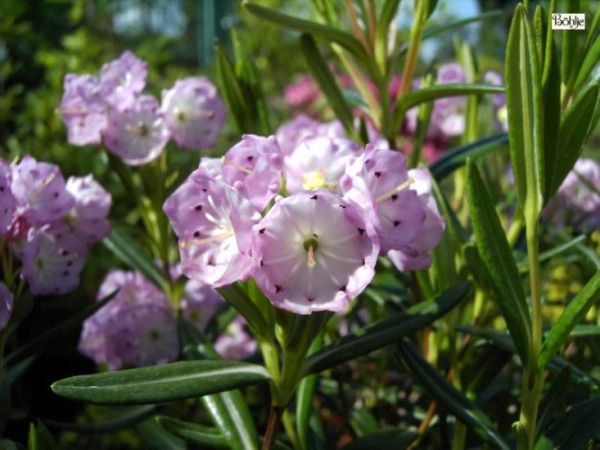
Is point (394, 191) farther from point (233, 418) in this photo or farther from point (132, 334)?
point (132, 334)

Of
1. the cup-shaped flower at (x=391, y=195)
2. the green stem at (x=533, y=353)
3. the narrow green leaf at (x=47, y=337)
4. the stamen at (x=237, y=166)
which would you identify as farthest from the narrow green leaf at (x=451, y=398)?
the narrow green leaf at (x=47, y=337)

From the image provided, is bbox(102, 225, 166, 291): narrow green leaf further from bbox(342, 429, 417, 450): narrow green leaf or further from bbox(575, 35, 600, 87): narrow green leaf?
bbox(575, 35, 600, 87): narrow green leaf

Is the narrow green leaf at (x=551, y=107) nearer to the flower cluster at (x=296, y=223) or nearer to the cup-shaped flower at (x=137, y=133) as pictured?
the flower cluster at (x=296, y=223)

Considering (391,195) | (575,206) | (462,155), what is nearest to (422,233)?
(391,195)

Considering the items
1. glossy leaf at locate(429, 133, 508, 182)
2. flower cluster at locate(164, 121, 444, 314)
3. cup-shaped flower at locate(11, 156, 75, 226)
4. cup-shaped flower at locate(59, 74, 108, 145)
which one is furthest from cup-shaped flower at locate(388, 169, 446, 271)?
cup-shaped flower at locate(59, 74, 108, 145)

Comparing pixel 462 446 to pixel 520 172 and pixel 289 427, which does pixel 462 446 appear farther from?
pixel 520 172
